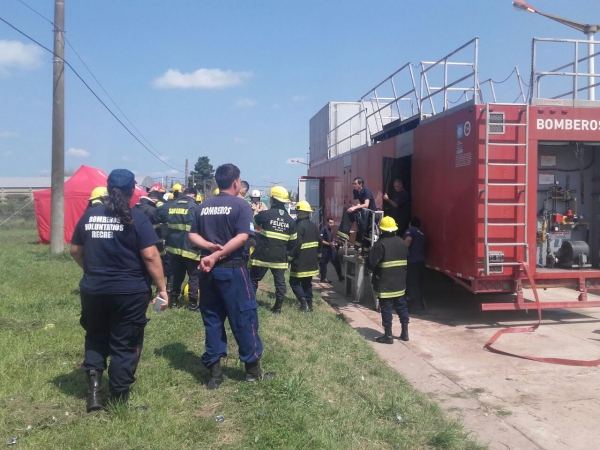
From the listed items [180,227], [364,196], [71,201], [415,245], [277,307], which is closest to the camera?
[180,227]

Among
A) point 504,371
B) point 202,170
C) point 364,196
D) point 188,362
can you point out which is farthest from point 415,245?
point 202,170

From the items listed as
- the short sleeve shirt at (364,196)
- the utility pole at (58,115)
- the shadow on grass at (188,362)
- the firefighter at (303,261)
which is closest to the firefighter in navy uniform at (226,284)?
the shadow on grass at (188,362)

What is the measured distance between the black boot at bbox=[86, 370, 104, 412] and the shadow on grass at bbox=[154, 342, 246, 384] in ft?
3.14

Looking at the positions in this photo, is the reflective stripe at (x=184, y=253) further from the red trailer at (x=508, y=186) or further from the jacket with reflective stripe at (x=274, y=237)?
the red trailer at (x=508, y=186)

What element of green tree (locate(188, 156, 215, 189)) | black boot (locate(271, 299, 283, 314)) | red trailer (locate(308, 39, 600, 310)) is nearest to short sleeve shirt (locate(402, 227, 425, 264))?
red trailer (locate(308, 39, 600, 310))

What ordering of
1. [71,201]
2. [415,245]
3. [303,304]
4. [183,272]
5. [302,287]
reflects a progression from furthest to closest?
[71,201] < [415,245] < [302,287] < [303,304] < [183,272]

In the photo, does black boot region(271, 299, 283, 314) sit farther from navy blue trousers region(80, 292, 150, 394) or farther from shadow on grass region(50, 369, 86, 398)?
navy blue trousers region(80, 292, 150, 394)

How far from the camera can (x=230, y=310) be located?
461 cm

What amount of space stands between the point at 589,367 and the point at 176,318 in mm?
5165

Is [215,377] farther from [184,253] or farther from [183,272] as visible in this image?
[183,272]

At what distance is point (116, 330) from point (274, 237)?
4173mm

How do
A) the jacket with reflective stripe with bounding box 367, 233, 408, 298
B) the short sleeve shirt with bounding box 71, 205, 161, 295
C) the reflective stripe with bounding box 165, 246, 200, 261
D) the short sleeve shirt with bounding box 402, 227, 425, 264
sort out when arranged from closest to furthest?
the short sleeve shirt with bounding box 71, 205, 161, 295, the jacket with reflective stripe with bounding box 367, 233, 408, 298, the reflective stripe with bounding box 165, 246, 200, 261, the short sleeve shirt with bounding box 402, 227, 425, 264

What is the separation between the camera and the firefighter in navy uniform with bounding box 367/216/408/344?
7.26 metres

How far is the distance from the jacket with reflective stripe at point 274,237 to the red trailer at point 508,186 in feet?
8.78
